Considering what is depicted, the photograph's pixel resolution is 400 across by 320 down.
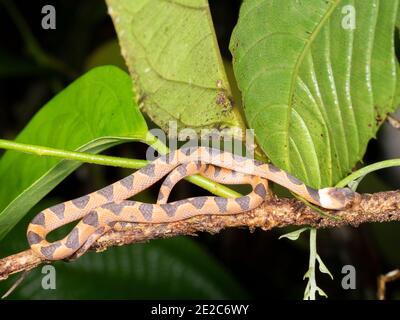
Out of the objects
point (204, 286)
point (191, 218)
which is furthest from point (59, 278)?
point (191, 218)

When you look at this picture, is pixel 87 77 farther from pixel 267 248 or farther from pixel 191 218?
pixel 267 248

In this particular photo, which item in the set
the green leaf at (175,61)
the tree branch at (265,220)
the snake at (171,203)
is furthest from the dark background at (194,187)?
the green leaf at (175,61)

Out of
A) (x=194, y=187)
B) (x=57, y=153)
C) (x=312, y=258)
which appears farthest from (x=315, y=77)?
(x=194, y=187)

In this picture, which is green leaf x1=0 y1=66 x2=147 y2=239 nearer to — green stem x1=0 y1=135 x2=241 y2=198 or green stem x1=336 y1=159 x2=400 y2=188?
green stem x1=0 y1=135 x2=241 y2=198

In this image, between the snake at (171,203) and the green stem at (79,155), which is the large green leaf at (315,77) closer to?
the snake at (171,203)
